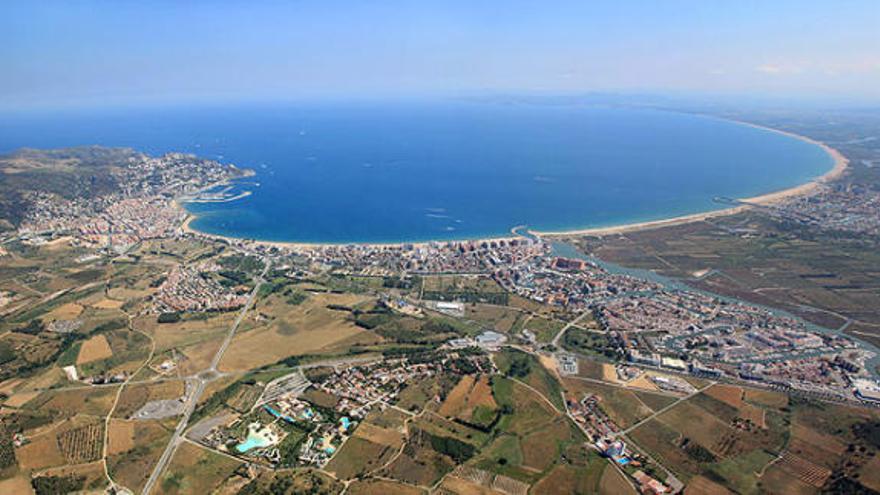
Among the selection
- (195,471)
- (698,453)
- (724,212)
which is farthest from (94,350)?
(724,212)

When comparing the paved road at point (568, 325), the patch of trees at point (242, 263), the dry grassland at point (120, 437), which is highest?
the patch of trees at point (242, 263)

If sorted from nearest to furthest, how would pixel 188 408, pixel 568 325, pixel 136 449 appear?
pixel 136 449
pixel 188 408
pixel 568 325

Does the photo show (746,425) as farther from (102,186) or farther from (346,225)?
(102,186)

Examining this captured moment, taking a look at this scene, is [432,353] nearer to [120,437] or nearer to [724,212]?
[120,437]

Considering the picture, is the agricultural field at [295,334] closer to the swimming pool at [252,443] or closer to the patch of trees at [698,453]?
the swimming pool at [252,443]

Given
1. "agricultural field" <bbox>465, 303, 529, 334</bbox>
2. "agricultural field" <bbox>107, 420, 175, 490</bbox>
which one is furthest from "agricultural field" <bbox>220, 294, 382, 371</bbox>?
"agricultural field" <bbox>465, 303, 529, 334</bbox>

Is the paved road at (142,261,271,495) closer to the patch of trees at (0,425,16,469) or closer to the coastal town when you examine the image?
the coastal town

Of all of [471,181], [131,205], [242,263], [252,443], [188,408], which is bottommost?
[252,443]

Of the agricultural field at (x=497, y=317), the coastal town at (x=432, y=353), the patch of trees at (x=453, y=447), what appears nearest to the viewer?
the patch of trees at (x=453, y=447)

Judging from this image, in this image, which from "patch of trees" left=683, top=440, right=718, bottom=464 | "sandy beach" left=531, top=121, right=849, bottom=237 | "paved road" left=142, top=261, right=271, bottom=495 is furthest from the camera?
"sandy beach" left=531, top=121, right=849, bottom=237

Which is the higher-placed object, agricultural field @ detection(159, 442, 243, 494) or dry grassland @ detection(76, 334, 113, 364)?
dry grassland @ detection(76, 334, 113, 364)

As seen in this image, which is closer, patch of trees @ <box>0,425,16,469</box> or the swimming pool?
patch of trees @ <box>0,425,16,469</box>

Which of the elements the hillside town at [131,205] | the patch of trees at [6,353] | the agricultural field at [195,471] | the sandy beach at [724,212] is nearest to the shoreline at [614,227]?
the sandy beach at [724,212]
